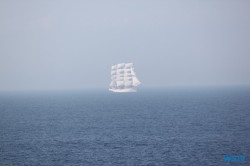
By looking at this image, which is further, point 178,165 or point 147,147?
point 147,147

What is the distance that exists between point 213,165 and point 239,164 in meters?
3.07

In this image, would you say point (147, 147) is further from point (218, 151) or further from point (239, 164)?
point (239, 164)

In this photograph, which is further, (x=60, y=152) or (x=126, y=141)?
(x=126, y=141)

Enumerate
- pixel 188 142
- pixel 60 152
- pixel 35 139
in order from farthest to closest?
pixel 35 139 < pixel 188 142 < pixel 60 152

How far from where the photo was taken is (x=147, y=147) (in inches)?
2222

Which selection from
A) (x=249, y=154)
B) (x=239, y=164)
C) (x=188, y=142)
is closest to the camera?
(x=239, y=164)

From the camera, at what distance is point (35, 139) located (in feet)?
214

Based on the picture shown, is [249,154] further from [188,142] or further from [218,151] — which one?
[188,142]

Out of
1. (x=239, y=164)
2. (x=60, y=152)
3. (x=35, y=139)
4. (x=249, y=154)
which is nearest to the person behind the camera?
(x=239, y=164)

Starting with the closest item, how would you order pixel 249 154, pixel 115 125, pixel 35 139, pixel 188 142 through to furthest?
pixel 249 154 < pixel 188 142 < pixel 35 139 < pixel 115 125

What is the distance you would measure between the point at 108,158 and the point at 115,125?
3086 centimetres

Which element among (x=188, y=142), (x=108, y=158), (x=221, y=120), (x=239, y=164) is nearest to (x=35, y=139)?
(x=108, y=158)

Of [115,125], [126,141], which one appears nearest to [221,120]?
[115,125]

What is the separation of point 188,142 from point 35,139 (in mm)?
26093
